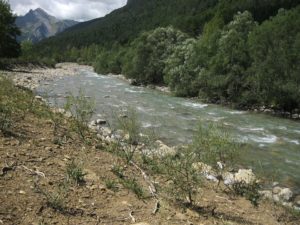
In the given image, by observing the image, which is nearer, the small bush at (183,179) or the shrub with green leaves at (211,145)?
the small bush at (183,179)

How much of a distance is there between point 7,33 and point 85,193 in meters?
60.5

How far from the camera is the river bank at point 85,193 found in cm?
663

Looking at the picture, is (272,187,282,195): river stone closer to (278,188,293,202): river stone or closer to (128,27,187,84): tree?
(278,188,293,202): river stone

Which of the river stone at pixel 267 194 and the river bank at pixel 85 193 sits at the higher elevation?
the river bank at pixel 85 193

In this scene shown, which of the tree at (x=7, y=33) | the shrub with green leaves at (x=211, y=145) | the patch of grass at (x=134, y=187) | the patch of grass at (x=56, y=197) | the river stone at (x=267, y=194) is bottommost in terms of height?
the river stone at (x=267, y=194)

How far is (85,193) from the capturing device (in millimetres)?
7656

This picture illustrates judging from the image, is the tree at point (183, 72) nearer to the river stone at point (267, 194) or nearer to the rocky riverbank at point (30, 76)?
the rocky riverbank at point (30, 76)

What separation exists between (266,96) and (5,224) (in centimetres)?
3398

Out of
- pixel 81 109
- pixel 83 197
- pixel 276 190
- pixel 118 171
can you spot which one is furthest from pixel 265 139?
pixel 83 197

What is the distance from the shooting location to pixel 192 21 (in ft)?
336

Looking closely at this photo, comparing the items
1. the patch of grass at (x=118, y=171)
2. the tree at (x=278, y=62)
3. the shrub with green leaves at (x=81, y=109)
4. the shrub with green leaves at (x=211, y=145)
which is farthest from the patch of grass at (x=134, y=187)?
the tree at (x=278, y=62)

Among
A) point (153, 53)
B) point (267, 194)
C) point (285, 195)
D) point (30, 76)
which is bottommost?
point (30, 76)

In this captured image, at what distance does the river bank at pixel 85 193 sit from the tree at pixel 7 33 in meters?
51.6

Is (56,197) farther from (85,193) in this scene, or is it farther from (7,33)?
(7,33)
